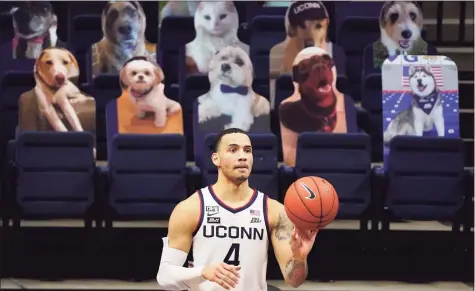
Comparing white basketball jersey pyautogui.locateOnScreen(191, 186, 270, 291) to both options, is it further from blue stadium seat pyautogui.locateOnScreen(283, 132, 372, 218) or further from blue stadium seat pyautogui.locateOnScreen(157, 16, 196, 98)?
blue stadium seat pyautogui.locateOnScreen(157, 16, 196, 98)

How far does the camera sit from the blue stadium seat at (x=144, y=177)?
22.7ft

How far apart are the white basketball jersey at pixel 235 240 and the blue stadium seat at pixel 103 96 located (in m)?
3.80

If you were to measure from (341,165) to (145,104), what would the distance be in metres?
1.63

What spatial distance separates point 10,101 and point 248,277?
13.6 ft

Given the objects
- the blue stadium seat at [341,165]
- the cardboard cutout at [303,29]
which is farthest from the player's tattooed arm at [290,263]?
the cardboard cutout at [303,29]

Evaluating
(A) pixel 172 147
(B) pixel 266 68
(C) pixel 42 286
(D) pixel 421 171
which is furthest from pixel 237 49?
(C) pixel 42 286

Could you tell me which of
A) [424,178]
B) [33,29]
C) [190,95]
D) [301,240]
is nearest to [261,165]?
[424,178]

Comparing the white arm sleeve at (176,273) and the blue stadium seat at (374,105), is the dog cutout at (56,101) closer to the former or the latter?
the blue stadium seat at (374,105)

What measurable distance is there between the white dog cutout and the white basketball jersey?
11.0 ft

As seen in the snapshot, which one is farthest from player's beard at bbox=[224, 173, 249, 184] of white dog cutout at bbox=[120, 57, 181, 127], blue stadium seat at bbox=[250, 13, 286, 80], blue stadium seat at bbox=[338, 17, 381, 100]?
blue stadium seat at bbox=[338, 17, 381, 100]

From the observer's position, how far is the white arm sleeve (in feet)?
13.5

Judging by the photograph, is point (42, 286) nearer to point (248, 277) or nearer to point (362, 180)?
point (362, 180)

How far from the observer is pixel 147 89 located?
7.71m

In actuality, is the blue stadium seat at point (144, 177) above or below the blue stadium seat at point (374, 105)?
below
